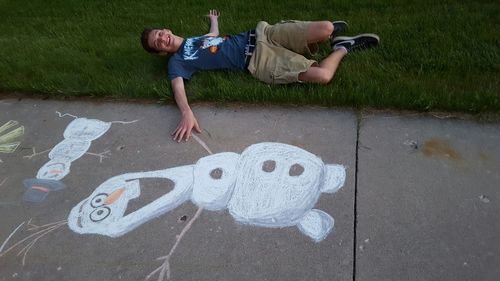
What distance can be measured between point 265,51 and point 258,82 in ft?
0.81

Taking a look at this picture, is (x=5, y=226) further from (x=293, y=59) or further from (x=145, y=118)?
(x=293, y=59)

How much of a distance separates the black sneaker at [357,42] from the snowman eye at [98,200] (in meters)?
1.86

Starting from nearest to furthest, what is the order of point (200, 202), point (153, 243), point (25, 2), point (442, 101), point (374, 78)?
point (153, 243) < point (200, 202) < point (442, 101) < point (374, 78) < point (25, 2)

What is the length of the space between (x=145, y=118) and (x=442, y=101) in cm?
187

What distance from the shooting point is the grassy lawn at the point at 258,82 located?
2.78 m

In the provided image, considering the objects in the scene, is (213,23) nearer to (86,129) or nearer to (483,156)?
(86,129)

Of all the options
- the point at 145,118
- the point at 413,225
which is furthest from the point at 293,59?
the point at 413,225

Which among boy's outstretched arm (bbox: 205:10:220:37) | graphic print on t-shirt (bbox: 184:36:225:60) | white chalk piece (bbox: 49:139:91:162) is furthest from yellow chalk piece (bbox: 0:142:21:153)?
boy's outstretched arm (bbox: 205:10:220:37)

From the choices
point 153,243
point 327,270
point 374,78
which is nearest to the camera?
point 327,270

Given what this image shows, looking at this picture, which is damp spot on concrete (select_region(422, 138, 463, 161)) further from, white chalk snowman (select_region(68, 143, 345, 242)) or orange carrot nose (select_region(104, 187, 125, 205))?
orange carrot nose (select_region(104, 187, 125, 205))

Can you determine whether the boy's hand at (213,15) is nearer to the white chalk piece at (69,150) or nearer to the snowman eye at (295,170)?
the white chalk piece at (69,150)

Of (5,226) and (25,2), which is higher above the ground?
(25,2)

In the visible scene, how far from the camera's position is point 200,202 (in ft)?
7.66

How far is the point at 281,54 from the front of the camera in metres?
3.07
